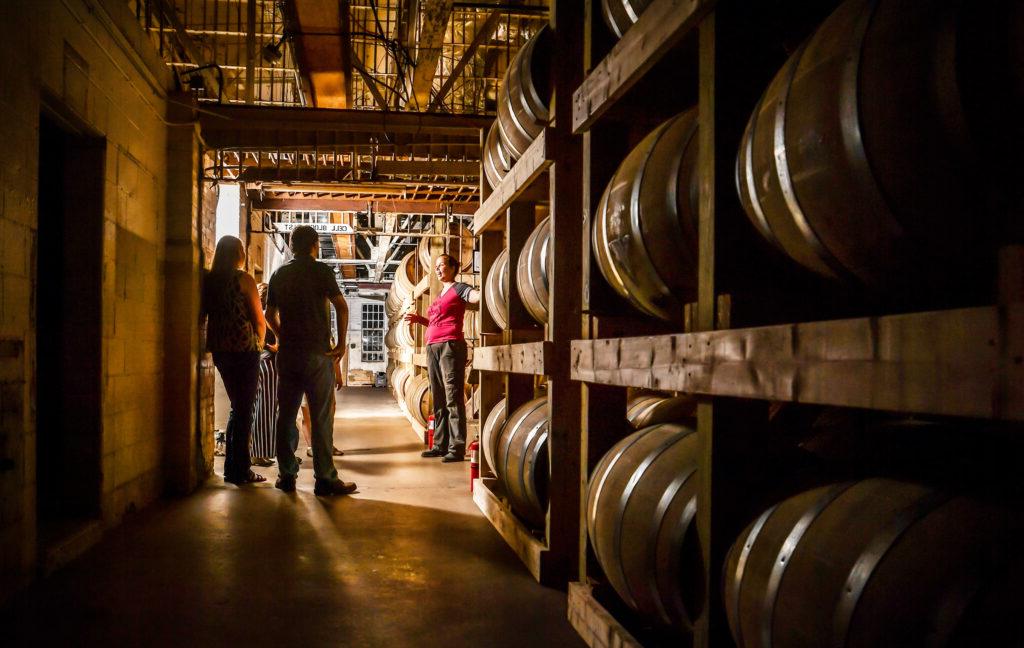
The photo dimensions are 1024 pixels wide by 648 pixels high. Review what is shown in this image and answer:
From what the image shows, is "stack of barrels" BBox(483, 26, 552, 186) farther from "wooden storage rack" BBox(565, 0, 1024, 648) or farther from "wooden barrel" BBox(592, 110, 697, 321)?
"wooden barrel" BBox(592, 110, 697, 321)

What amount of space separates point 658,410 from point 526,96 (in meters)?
1.61

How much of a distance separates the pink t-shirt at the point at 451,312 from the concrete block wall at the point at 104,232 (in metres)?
2.45

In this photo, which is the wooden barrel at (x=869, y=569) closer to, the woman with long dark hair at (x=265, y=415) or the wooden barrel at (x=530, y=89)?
the wooden barrel at (x=530, y=89)

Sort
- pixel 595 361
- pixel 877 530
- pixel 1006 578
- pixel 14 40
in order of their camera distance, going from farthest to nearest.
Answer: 1. pixel 14 40
2. pixel 595 361
3. pixel 877 530
4. pixel 1006 578

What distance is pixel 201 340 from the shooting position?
5.45m

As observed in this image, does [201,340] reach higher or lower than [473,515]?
higher

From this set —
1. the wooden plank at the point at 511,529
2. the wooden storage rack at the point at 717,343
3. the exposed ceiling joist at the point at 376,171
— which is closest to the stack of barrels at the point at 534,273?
the wooden storage rack at the point at 717,343

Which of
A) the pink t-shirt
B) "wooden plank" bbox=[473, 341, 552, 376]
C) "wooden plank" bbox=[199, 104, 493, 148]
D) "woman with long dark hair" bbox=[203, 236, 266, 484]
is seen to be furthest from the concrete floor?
"wooden plank" bbox=[199, 104, 493, 148]

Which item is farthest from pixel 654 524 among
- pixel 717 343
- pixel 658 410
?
pixel 658 410

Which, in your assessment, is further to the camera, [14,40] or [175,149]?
[175,149]

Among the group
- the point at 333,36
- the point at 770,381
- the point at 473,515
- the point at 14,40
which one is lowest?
the point at 473,515

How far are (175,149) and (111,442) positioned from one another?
233cm

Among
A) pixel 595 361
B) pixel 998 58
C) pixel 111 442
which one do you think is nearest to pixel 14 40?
pixel 111 442

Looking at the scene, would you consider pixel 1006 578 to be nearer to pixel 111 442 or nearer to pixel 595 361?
pixel 595 361
